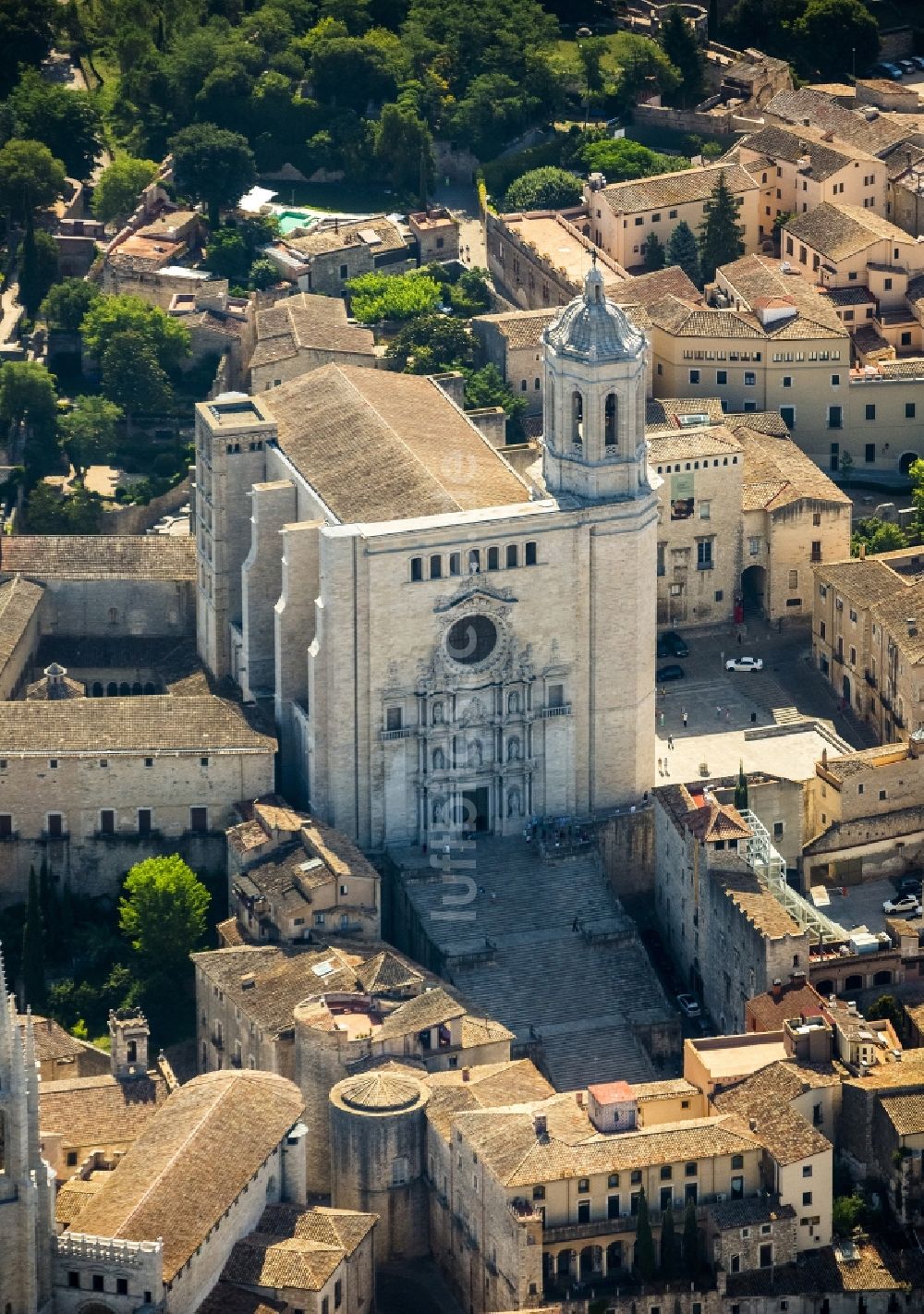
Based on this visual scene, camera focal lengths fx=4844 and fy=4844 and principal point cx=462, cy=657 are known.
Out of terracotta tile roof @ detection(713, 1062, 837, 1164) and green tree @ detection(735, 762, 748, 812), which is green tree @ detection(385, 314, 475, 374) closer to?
green tree @ detection(735, 762, 748, 812)

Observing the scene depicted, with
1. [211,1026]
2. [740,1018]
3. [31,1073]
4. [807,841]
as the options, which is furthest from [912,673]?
[31,1073]

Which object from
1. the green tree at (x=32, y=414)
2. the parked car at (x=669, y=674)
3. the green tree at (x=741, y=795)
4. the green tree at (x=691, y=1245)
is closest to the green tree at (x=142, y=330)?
the green tree at (x=32, y=414)

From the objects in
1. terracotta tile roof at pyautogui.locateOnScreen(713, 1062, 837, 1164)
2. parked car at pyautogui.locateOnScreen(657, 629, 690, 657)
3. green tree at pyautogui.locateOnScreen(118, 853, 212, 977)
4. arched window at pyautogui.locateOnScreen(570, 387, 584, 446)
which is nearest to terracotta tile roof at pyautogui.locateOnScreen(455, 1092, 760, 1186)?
terracotta tile roof at pyautogui.locateOnScreen(713, 1062, 837, 1164)

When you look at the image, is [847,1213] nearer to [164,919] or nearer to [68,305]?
[164,919]

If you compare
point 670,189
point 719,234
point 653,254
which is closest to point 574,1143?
point 719,234

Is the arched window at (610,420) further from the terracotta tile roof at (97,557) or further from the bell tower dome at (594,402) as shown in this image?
the terracotta tile roof at (97,557)

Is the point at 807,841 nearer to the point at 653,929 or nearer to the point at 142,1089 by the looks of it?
the point at 653,929
